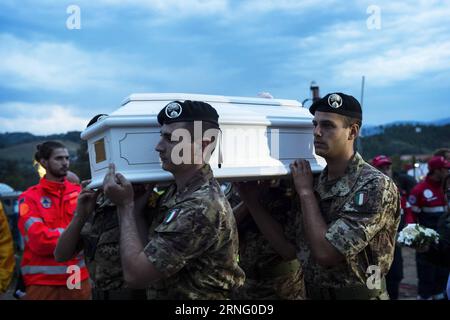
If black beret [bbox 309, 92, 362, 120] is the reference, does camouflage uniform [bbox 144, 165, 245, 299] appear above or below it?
below

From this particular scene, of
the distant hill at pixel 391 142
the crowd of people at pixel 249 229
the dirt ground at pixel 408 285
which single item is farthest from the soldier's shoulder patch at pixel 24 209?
the distant hill at pixel 391 142

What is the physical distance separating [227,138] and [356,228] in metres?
0.84

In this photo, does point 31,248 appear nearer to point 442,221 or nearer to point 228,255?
point 228,255

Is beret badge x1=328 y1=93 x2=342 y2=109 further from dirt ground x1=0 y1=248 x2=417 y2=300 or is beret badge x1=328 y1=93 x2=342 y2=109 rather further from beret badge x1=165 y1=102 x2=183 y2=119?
dirt ground x1=0 y1=248 x2=417 y2=300

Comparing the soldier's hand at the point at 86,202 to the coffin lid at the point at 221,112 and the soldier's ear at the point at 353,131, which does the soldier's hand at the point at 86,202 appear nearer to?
the coffin lid at the point at 221,112

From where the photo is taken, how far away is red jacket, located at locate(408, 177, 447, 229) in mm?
6598

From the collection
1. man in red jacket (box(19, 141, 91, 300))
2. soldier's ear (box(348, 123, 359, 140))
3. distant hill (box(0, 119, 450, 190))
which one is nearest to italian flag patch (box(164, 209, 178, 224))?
soldier's ear (box(348, 123, 359, 140))

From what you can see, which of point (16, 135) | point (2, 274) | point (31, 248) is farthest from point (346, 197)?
point (16, 135)

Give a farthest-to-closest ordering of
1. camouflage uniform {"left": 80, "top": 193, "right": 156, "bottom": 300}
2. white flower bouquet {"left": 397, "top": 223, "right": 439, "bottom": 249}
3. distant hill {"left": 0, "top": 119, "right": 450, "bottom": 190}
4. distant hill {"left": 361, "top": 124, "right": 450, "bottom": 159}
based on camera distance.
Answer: distant hill {"left": 361, "top": 124, "right": 450, "bottom": 159} < distant hill {"left": 0, "top": 119, "right": 450, "bottom": 190} < white flower bouquet {"left": 397, "top": 223, "right": 439, "bottom": 249} < camouflage uniform {"left": 80, "top": 193, "right": 156, "bottom": 300}

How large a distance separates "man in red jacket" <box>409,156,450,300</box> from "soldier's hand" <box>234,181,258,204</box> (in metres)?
4.06

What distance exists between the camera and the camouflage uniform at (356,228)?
7.97ft

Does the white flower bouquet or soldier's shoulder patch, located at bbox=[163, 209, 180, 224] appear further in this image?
the white flower bouquet
